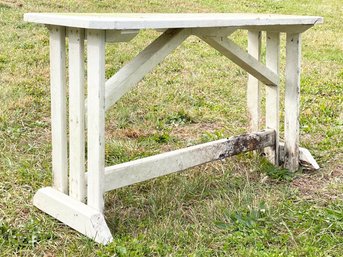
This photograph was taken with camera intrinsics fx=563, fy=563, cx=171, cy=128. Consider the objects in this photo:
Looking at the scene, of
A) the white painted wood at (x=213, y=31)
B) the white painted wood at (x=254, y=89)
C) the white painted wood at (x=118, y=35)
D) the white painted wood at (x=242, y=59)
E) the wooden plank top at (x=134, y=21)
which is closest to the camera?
the wooden plank top at (x=134, y=21)

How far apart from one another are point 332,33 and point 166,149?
756cm

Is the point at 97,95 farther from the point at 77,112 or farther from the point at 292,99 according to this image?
the point at 292,99

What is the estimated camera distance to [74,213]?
2.92 m

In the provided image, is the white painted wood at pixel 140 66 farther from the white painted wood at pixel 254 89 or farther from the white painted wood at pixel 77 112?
the white painted wood at pixel 254 89

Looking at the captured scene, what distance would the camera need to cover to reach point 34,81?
6.00m

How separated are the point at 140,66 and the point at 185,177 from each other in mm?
992

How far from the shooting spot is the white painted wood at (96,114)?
2.72 meters

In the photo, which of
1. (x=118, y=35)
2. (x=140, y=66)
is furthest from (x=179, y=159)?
(x=118, y=35)

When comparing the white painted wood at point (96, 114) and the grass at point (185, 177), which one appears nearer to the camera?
the white painted wood at point (96, 114)

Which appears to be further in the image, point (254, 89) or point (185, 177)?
point (254, 89)

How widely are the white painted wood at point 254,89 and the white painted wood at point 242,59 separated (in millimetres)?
158

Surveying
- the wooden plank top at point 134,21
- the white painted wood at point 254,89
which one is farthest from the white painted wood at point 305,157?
the wooden plank top at point 134,21

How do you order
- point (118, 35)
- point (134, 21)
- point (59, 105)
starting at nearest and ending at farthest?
1. point (134, 21)
2. point (118, 35)
3. point (59, 105)

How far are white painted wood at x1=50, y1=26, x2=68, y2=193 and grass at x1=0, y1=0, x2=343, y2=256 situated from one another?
9.8 inches
